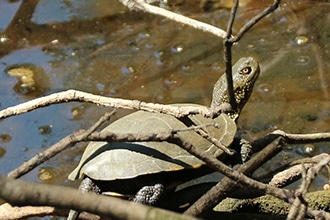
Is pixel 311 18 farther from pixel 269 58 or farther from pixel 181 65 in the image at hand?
pixel 181 65

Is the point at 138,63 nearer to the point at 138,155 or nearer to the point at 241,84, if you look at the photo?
the point at 241,84

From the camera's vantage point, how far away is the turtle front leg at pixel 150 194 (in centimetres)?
196

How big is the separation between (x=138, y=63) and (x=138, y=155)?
146 cm

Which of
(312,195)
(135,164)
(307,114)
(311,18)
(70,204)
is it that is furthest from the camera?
(311,18)

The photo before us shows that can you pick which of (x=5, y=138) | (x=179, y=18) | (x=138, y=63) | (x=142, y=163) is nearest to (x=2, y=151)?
(x=5, y=138)

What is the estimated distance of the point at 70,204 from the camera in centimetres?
97

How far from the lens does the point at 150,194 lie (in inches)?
77.2

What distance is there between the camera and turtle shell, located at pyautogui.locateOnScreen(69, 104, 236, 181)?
195 cm

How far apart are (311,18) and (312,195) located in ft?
5.29

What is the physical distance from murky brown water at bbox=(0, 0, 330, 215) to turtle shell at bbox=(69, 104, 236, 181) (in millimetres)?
700

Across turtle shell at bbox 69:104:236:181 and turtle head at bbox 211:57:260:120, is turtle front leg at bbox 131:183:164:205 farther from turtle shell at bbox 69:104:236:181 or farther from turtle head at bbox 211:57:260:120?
turtle head at bbox 211:57:260:120

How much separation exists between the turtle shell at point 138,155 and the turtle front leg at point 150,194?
61 mm

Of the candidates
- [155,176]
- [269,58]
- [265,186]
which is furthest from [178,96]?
[265,186]

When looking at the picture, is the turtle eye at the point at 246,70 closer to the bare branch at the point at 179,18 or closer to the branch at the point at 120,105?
the bare branch at the point at 179,18
